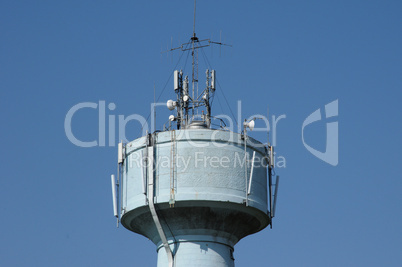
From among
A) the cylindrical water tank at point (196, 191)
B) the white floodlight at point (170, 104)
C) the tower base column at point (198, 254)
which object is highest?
the white floodlight at point (170, 104)

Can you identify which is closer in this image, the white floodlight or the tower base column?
the tower base column

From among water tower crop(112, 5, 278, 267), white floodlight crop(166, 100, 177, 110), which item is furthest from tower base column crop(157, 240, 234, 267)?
white floodlight crop(166, 100, 177, 110)

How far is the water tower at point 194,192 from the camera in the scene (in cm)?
3753

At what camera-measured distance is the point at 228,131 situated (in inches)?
1524

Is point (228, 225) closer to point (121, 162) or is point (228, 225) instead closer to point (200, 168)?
point (200, 168)

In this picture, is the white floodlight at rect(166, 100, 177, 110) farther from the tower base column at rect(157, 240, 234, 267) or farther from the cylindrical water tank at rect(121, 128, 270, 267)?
the tower base column at rect(157, 240, 234, 267)

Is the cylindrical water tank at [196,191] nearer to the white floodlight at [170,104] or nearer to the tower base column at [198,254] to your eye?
the tower base column at [198,254]

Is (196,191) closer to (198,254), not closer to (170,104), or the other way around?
(198,254)

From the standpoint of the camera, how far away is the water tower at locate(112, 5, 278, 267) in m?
37.5

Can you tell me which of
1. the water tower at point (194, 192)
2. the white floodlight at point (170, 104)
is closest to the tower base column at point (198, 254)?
the water tower at point (194, 192)

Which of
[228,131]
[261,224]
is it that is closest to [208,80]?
[228,131]

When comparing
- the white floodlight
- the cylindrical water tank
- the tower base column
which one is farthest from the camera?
the white floodlight

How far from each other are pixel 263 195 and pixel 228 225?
2.12 metres

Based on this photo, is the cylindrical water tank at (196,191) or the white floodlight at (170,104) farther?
the white floodlight at (170,104)
